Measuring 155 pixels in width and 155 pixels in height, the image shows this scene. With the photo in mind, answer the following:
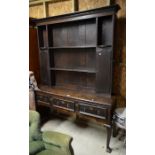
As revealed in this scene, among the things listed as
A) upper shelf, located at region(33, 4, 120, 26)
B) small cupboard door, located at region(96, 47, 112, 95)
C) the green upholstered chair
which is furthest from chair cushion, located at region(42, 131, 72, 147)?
upper shelf, located at region(33, 4, 120, 26)

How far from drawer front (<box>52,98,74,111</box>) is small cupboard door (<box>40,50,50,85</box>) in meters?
0.52

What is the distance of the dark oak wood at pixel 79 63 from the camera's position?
204 cm

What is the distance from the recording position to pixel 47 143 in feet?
4.95

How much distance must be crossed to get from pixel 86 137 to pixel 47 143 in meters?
0.99

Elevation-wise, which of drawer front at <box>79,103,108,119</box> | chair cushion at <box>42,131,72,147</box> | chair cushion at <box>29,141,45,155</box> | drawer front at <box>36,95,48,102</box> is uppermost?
drawer front at <box>36,95,48,102</box>

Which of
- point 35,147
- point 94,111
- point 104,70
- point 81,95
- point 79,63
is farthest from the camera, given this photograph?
point 79,63

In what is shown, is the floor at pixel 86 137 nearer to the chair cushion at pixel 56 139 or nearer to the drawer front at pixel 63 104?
the drawer front at pixel 63 104

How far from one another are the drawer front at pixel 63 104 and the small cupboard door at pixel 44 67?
52 cm

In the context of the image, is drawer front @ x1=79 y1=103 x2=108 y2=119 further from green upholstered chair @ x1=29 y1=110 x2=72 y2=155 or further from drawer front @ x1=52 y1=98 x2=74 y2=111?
green upholstered chair @ x1=29 y1=110 x2=72 y2=155

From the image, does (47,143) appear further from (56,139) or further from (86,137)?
(86,137)

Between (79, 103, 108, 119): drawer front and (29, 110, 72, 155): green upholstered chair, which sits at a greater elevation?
(79, 103, 108, 119): drawer front

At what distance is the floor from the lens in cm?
204

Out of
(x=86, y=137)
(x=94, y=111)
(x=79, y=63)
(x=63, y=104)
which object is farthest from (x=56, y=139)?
(x=79, y=63)
